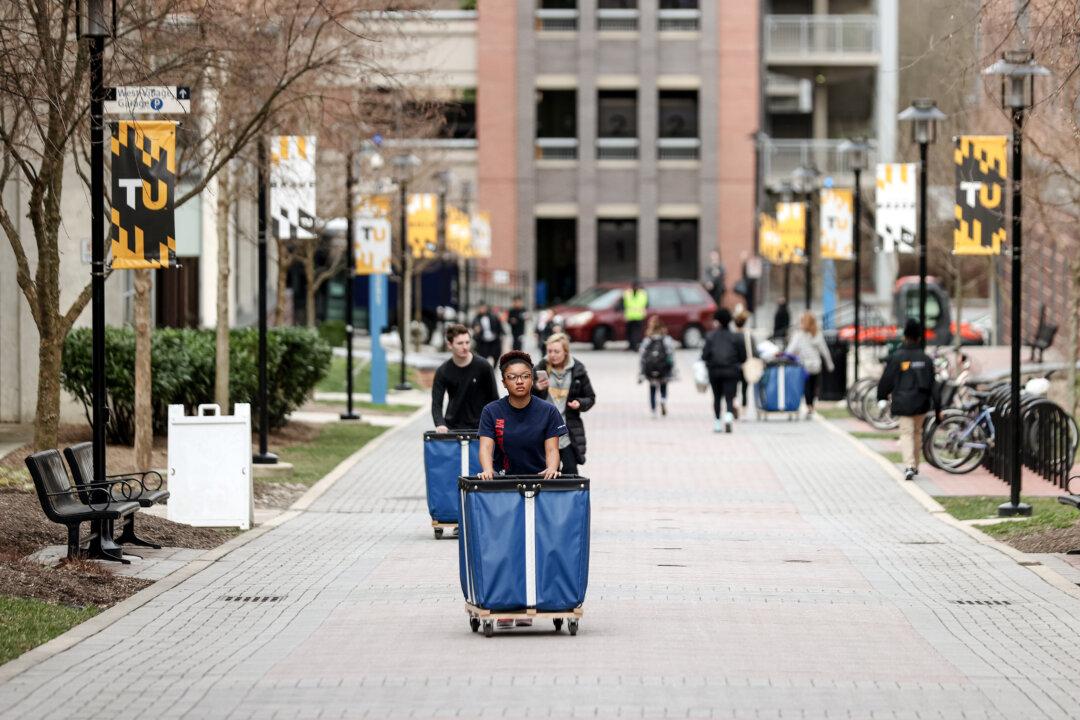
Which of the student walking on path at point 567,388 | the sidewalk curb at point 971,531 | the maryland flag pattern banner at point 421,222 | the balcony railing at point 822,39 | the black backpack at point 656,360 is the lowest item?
the sidewalk curb at point 971,531

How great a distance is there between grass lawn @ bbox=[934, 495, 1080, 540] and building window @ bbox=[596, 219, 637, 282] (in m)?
49.0

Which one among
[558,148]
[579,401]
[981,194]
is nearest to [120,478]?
[579,401]

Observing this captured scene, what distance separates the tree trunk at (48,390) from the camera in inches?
656

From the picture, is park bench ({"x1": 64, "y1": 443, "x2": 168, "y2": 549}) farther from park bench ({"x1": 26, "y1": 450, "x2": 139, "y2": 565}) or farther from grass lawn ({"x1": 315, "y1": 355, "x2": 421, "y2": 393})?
grass lawn ({"x1": 315, "y1": 355, "x2": 421, "y2": 393})

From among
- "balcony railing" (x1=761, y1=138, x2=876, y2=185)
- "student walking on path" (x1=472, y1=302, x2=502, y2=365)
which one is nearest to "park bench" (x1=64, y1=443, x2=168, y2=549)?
"student walking on path" (x1=472, y1=302, x2=502, y2=365)

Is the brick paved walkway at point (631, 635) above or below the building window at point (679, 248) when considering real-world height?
below

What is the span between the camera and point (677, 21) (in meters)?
68.1

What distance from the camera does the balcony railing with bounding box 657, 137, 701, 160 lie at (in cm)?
6844

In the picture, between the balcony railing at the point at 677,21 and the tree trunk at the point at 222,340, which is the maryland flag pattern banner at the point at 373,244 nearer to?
the tree trunk at the point at 222,340

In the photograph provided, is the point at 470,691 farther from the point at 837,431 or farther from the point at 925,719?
the point at 837,431

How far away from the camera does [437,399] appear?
634 inches

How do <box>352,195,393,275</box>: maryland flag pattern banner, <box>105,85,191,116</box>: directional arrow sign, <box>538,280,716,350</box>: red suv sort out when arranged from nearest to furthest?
<box>105,85,191,116</box>: directional arrow sign < <box>352,195,393,275</box>: maryland flag pattern banner < <box>538,280,716,350</box>: red suv

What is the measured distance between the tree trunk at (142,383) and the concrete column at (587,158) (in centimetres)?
4935

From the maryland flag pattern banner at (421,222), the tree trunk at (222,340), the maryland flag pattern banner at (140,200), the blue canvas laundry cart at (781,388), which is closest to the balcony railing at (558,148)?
the maryland flag pattern banner at (421,222)
